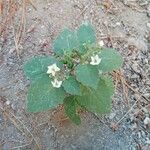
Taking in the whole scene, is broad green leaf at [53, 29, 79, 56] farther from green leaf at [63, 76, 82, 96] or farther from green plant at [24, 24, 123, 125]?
green leaf at [63, 76, 82, 96]

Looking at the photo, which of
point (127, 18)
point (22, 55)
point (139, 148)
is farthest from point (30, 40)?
point (139, 148)

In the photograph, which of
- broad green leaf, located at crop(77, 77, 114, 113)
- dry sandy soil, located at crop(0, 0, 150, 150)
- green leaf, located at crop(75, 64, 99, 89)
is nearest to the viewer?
green leaf, located at crop(75, 64, 99, 89)

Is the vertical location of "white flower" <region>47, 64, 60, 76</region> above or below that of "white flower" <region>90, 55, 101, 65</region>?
below

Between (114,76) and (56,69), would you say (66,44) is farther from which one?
(114,76)

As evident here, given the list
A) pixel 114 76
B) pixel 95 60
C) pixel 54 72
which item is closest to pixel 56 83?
pixel 54 72

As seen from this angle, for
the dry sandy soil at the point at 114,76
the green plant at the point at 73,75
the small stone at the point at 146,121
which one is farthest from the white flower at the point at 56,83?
the small stone at the point at 146,121

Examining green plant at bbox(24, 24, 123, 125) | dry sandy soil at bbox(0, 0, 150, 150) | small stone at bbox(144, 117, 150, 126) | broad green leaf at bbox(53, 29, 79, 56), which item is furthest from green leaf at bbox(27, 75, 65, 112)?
small stone at bbox(144, 117, 150, 126)

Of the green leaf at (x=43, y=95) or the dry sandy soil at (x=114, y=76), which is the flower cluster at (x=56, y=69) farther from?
the dry sandy soil at (x=114, y=76)
